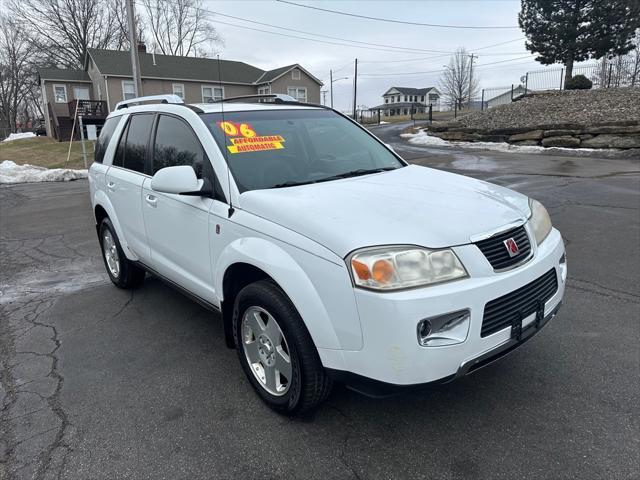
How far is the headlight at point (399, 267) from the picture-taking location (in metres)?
2.18

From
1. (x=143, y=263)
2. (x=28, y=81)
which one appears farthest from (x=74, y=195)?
(x=28, y=81)

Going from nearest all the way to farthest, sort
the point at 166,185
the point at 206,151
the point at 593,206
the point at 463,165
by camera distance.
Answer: the point at 166,185, the point at 206,151, the point at 593,206, the point at 463,165

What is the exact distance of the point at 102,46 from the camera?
49.2m

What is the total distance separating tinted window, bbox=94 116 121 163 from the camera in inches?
194

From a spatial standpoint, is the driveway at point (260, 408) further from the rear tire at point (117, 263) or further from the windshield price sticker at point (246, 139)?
the windshield price sticker at point (246, 139)

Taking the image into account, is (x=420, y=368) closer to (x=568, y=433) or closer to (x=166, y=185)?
(x=568, y=433)

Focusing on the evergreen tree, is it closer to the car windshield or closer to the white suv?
the car windshield

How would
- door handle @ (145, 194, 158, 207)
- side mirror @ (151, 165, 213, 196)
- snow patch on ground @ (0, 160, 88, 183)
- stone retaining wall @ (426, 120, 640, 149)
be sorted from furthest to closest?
1. snow patch on ground @ (0, 160, 88, 183)
2. stone retaining wall @ (426, 120, 640, 149)
3. door handle @ (145, 194, 158, 207)
4. side mirror @ (151, 165, 213, 196)

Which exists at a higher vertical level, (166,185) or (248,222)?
(166,185)

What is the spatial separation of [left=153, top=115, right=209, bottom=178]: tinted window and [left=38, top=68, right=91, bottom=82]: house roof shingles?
1596 inches

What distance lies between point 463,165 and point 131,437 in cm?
1321

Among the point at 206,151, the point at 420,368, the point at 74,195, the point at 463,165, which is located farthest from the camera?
the point at 463,165

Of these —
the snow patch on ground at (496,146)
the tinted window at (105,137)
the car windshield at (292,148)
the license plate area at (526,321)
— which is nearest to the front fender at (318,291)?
the car windshield at (292,148)

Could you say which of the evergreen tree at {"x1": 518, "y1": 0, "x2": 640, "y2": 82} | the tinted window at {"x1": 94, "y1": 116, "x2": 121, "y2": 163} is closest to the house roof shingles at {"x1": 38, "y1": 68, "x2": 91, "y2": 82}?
the evergreen tree at {"x1": 518, "y1": 0, "x2": 640, "y2": 82}
